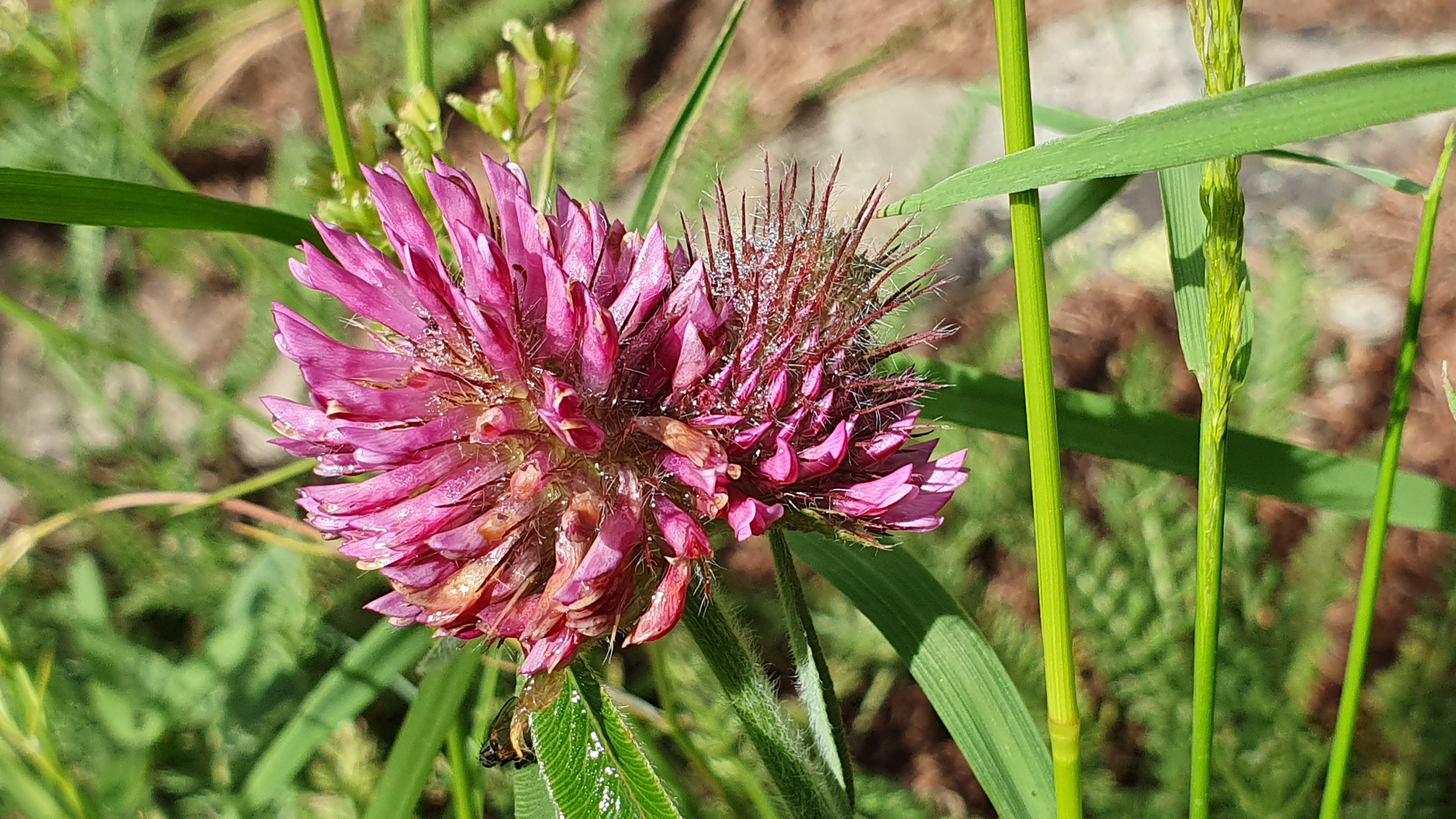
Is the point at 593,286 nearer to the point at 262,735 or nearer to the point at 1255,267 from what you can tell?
the point at 262,735

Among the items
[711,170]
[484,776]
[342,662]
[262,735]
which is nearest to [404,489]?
[342,662]

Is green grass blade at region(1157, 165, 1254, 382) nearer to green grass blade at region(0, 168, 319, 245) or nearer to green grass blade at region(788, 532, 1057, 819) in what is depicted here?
green grass blade at region(788, 532, 1057, 819)

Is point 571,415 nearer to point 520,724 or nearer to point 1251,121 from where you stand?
point 520,724

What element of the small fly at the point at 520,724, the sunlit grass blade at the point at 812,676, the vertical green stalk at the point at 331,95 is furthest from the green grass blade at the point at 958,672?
the vertical green stalk at the point at 331,95

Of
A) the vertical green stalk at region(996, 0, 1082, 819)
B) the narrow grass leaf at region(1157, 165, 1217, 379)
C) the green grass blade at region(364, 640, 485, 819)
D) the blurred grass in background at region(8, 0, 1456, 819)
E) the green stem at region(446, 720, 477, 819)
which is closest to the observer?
the vertical green stalk at region(996, 0, 1082, 819)

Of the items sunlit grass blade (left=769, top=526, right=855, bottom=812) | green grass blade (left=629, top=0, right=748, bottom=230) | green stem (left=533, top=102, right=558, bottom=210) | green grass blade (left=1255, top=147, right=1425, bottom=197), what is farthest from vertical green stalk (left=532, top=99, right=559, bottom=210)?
green grass blade (left=1255, top=147, right=1425, bottom=197)

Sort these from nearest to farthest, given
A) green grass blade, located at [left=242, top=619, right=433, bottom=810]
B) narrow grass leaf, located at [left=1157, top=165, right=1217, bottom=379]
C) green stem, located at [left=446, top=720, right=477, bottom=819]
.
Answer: narrow grass leaf, located at [left=1157, top=165, right=1217, bottom=379] < green stem, located at [left=446, top=720, right=477, bottom=819] < green grass blade, located at [left=242, top=619, right=433, bottom=810]

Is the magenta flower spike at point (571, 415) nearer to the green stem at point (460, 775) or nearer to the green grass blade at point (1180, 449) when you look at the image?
the green grass blade at point (1180, 449)
